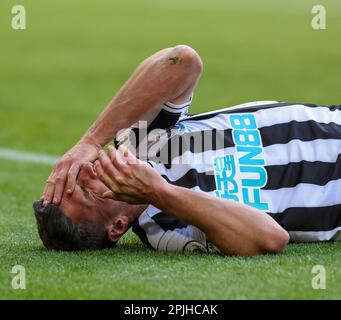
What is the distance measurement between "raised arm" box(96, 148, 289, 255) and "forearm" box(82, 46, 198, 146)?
323mm

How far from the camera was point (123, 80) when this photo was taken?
39.6 feet

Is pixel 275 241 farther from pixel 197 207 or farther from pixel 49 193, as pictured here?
pixel 49 193

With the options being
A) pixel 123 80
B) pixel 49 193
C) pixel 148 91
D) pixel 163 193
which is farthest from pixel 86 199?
pixel 123 80

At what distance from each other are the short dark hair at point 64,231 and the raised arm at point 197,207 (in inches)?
11.1

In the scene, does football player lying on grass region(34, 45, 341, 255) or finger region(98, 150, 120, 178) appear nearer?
finger region(98, 150, 120, 178)

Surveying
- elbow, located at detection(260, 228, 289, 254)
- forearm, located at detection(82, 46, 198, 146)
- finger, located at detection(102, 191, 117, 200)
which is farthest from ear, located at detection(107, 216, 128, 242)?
elbow, located at detection(260, 228, 289, 254)

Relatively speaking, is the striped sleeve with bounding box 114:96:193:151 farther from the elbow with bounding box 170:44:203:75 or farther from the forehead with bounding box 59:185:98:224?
the forehead with bounding box 59:185:98:224

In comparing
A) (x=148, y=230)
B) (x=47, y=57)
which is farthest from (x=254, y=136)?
(x=47, y=57)

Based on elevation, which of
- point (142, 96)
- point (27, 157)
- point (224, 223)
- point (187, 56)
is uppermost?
point (187, 56)

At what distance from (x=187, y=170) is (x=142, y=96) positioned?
387mm

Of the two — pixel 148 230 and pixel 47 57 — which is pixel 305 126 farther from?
pixel 47 57

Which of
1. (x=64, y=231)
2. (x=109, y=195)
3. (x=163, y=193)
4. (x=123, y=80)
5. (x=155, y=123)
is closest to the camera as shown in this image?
(x=163, y=193)

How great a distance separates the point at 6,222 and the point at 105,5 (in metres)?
14.1

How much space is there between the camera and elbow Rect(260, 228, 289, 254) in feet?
12.6
